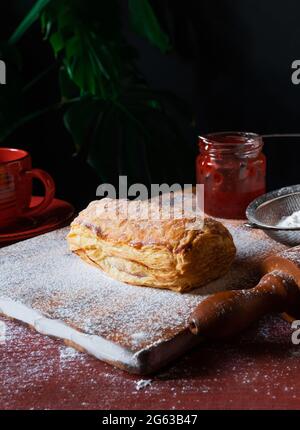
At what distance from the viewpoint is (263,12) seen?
2.33 meters

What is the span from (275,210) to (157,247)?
0.38 m

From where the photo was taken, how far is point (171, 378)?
855 millimetres

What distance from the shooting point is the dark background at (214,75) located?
2358mm

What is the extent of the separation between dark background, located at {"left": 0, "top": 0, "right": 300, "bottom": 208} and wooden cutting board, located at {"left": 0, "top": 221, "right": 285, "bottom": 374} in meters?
1.06

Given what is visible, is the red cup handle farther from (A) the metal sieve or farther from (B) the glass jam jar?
(A) the metal sieve

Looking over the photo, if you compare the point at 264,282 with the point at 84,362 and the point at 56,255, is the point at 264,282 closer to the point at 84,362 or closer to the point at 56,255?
the point at 84,362

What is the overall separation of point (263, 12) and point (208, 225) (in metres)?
1.48

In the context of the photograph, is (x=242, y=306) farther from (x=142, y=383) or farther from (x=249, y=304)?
(x=142, y=383)

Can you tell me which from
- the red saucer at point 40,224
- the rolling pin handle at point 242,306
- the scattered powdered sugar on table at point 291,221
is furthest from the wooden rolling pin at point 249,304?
the red saucer at point 40,224

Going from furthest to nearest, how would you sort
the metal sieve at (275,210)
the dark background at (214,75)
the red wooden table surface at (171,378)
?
the dark background at (214,75) < the metal sieve at (275,210) < the red wooden table surface at (171,378)

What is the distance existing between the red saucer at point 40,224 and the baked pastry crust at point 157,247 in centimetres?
26

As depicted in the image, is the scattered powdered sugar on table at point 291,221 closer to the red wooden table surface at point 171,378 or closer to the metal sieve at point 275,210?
the metal sieve at point 275,210

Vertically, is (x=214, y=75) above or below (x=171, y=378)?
above

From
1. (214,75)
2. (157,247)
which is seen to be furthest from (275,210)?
(214,75)
